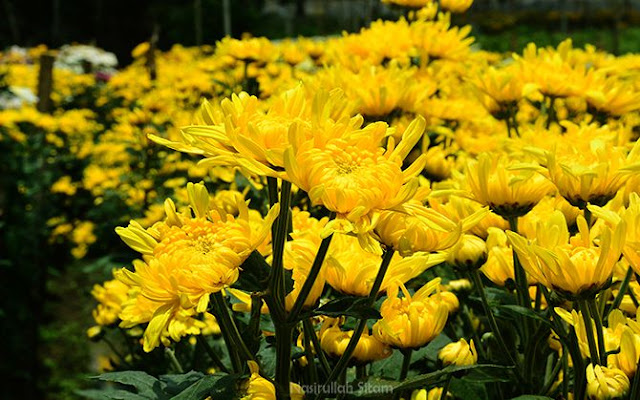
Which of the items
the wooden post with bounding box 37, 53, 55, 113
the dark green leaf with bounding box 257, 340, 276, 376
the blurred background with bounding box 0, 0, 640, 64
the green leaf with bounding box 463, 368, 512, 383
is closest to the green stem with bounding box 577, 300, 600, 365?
the green leaf with bounding box 463, 368, 512, 383

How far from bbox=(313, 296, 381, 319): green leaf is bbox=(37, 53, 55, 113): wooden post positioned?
4.08 metres

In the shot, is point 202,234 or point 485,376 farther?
point 485,376

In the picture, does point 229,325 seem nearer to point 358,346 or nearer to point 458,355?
point 358,346

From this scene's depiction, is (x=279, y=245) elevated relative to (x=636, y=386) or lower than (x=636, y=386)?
elevated

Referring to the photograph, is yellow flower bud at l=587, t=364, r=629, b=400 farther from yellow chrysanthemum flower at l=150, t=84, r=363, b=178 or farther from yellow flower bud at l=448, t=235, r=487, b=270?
yellow chrysanthemum flower at l=150, t=84, r=363, b=178

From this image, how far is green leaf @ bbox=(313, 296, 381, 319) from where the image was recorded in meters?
0.76

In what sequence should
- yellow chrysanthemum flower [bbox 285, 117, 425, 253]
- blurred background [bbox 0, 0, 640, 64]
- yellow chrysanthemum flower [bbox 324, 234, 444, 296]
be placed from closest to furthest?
yellow chrysanthemum flower [bbox 285, 117, 425, 253] → yellow chrysanthemum flower [bbox 324, 234, 444, 296] → blurred background [bbox 0, 0, 640, 64]

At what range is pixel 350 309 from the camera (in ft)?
2.51

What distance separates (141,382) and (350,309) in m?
0.29

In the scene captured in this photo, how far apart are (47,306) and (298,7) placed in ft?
95.1

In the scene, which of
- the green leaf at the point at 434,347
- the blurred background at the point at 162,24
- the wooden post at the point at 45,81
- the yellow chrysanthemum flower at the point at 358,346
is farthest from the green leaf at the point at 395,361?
the blurred background at the point at 162,24

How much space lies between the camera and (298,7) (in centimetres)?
3206

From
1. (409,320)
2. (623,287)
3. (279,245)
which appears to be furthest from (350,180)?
(623,287)

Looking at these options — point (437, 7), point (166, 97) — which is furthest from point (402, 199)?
point (166, 97)
